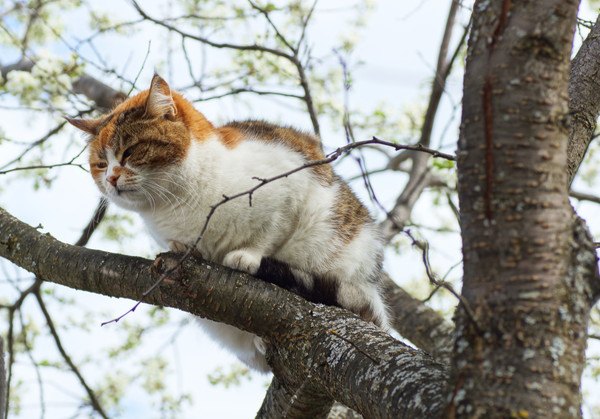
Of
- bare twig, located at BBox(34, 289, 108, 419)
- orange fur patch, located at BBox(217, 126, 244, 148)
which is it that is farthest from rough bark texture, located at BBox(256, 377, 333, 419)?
bare twig, located at BBox(34, 289, 108, 419)

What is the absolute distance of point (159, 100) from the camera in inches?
119

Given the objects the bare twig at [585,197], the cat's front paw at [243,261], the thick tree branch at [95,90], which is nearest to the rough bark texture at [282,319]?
the cat's front paw at [243,261]

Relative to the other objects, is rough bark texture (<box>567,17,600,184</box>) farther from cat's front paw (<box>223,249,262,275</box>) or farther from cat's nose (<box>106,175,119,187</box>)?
cat's nose (<box>106,175,119,187</box>)

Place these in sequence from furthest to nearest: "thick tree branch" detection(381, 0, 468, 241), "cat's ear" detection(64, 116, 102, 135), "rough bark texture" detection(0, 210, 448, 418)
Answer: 1. "thick tree branch" detection(381, 0, 468, 241)
2. "cat's ear" detection(64, 116, 102, 135)
3. "rough bark texture" detection(0, 210, 448, 418)

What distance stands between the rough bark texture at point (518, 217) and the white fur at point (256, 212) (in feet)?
4.33

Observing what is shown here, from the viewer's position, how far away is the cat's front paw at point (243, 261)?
8.80ft

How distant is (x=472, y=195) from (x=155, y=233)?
1.86 meters

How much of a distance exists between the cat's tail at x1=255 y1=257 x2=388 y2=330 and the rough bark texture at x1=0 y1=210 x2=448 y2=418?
233mm

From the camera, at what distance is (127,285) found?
261 centimetres

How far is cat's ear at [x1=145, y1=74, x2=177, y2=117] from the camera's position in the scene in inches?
119

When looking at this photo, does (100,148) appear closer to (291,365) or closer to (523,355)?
(291,365)

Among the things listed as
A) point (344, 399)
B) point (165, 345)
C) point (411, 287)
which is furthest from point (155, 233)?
point (411, 287)

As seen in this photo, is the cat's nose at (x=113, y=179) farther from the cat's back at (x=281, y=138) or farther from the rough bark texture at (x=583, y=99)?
the rough bark texture at (x=583, y=99)

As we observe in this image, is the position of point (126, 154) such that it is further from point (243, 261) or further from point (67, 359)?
point (67, 359)
